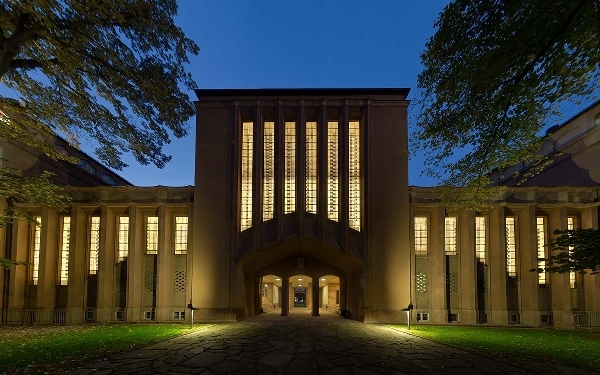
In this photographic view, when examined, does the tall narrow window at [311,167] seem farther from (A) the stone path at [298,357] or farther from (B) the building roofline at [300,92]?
(A) the stone path at [298,357]

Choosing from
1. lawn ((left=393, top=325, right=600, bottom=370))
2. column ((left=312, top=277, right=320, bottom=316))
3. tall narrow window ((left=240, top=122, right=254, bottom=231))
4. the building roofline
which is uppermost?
the building roofline

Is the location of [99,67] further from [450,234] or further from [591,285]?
[591,285]

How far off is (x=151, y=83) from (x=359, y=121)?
1459cm

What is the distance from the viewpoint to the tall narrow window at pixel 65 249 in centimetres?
2054

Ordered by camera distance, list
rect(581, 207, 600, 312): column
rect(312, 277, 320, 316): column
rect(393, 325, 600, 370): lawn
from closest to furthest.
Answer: rect(393, 325, 600, 370): lawn
rect(581, 207, 600, 312): column
rect(312, 277, 320, 316): column

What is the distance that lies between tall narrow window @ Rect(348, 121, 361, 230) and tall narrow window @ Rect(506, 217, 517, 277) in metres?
9.56

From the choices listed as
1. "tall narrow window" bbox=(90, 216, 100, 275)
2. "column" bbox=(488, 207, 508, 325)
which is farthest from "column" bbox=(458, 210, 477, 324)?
"tall narrow window" bbox=(90, 216, 100, 275)

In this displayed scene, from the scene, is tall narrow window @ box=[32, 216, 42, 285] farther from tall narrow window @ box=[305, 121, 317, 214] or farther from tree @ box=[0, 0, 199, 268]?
tall narrow window @ box=[305, 121, 317, 214]

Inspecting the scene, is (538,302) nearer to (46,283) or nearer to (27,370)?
(27,370)

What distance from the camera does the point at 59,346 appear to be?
11008 mm

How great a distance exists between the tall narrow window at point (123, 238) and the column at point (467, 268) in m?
20.5

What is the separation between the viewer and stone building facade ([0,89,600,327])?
1939 cm

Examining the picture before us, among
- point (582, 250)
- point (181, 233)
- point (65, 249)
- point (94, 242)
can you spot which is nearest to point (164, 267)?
point (181, 233)

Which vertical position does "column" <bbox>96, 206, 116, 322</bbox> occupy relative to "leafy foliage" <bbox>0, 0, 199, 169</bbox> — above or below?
below
